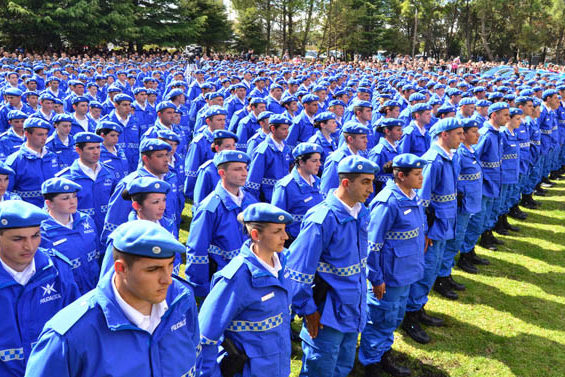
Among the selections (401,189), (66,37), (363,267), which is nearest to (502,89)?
(401,189)

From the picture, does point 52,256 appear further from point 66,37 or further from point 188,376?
point 66,37

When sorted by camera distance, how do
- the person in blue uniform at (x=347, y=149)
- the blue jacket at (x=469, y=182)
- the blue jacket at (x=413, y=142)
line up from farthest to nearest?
1. the blue jacket at (x=413, y=142)
2. the blue jacket at (x=469, y=182)
3. the person in blue uniform at (x=347, y=149)

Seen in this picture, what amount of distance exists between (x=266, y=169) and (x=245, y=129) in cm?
277

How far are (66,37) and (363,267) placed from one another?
135 ft

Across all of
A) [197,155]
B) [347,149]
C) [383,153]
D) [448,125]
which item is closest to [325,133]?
[383,153]

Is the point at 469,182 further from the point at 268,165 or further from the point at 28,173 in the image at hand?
the point at 28,173

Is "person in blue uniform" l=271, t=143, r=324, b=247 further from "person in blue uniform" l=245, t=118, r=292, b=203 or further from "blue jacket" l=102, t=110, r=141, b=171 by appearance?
"blue jacket" l=102, t=110, r=141, b=171

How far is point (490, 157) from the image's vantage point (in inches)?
304

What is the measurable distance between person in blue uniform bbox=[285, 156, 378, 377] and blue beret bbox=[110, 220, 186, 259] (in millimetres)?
1885

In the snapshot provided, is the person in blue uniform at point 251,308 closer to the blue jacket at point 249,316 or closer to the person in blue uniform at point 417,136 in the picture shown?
the blue jacket at point 249,316

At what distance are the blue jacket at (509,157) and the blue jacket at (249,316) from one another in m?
6.67

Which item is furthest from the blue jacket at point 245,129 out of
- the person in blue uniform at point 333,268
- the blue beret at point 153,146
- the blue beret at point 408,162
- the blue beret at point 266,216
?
the blue beret at point 266,216

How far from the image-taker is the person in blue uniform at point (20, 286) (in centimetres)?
305

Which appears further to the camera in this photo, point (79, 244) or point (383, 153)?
point (383, 153)
